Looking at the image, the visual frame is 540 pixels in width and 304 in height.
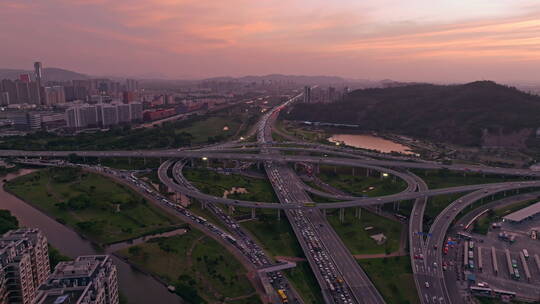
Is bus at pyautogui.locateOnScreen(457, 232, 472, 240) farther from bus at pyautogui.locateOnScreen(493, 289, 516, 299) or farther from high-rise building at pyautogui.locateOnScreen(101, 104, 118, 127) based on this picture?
high-rise building at pyautogui.locateOnScreen(101, 104, 118, 127)

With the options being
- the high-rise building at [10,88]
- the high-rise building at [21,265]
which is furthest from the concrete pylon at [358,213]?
the high-rise building at [10,88]

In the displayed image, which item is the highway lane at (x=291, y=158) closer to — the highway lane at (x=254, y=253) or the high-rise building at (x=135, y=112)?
the highway lane at (x=254, y=253)

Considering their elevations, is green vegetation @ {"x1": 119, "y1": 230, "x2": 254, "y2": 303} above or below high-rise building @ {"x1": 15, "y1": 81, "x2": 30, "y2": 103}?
below

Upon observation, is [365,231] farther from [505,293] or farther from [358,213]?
[505,293]

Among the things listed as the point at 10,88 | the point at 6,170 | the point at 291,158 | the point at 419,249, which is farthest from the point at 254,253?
the point at 10,88

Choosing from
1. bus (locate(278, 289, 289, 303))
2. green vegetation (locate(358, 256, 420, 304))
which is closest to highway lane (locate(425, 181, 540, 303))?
green vegetation (locate(358, 256, 420, 304))
